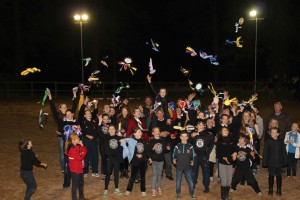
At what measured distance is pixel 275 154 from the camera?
880 cm

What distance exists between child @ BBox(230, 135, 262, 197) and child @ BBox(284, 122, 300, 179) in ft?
5.54

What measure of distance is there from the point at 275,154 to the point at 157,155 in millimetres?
2535

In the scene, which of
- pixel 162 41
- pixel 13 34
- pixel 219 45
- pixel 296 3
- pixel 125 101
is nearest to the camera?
pixel 125 101

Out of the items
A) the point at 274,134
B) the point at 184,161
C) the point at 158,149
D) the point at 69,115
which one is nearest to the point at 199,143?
the point at 184,161

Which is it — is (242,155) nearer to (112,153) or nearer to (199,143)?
(199,143)

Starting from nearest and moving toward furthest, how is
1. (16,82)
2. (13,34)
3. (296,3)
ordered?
(16,82) < (296,3) < (13,34)

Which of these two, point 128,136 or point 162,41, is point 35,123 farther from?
point 162,41

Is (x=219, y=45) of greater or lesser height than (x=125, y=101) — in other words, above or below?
above

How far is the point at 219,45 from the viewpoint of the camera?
45406 millimetres

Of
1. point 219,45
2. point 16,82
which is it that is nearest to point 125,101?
point 16,82

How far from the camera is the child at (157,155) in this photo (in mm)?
8719

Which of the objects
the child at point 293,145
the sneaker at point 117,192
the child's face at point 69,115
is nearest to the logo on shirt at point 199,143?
the sneaker at point 117,192

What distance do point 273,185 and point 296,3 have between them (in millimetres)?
30701

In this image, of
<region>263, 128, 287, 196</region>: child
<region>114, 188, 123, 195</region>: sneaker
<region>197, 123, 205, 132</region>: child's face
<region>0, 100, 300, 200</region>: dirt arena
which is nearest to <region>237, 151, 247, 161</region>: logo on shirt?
<region>263, 128, 287, 196</region>: child
